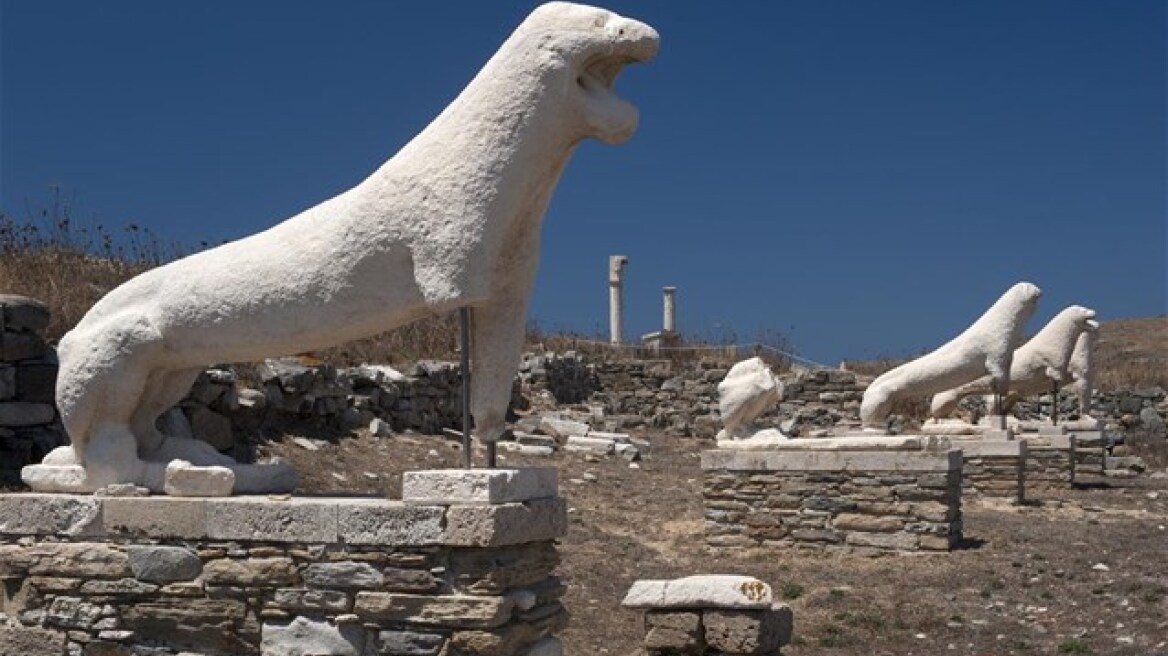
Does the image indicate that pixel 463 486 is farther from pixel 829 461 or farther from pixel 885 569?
pixel 829 461

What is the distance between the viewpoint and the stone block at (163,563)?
17.3 feet

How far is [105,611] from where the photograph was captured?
17.8 feet

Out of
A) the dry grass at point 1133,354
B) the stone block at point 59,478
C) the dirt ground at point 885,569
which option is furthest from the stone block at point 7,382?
the dry grass at point 1133,354

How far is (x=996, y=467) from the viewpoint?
50.6 ft

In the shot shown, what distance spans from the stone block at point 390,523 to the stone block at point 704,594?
230 centimetres

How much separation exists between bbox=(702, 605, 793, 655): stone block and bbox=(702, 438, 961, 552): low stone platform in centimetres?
513

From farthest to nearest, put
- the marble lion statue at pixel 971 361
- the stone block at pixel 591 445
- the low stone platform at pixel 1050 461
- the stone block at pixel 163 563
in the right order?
the low stone platform at pixel 1050 461 → the stone block at pixel 591 445 → the marble lion statue at pixel 971 361 → the stone block at pixel 163 563

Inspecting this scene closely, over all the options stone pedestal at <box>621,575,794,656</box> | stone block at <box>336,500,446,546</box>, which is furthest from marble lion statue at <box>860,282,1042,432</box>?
stone block at <box>336,500,446,546</box>

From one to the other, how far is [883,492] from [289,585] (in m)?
7.67

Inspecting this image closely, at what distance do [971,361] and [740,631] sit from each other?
33.5 feet

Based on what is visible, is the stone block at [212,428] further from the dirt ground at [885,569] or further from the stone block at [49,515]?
the stone block at [49,515]

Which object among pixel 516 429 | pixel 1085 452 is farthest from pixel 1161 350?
pixel 516 429

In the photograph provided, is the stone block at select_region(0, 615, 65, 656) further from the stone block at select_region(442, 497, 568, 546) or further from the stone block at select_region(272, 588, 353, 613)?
the stone block at select_region(442, 497, 568, 546)

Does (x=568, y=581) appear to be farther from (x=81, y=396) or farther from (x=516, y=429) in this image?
(x=516, y=429)
